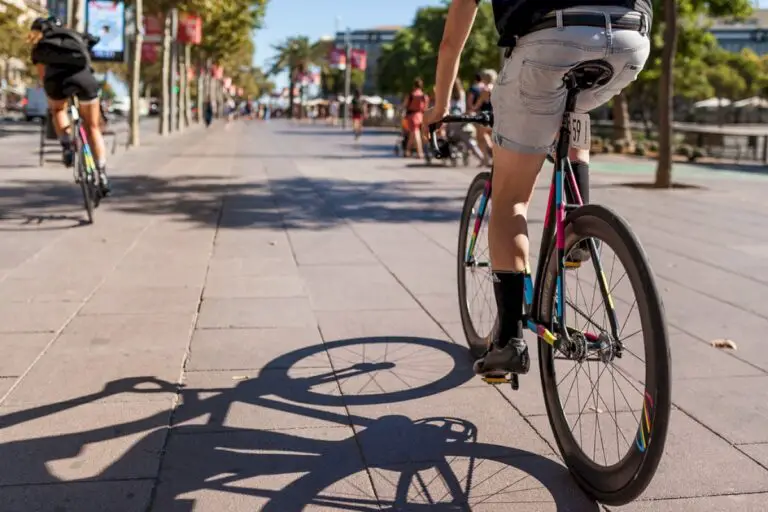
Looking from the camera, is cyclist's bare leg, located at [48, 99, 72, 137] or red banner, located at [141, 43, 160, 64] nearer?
cyclist's bare leg, located at [48, 99, 72, 137]

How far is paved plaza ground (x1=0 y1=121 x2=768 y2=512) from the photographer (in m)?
2.86

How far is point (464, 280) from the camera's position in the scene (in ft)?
14.7

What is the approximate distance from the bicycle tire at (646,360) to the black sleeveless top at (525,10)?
1.96 feet

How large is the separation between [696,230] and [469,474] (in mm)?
7017

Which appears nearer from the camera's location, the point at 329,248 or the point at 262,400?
the point at 262,400

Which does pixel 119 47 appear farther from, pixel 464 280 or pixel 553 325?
pixel 553 325

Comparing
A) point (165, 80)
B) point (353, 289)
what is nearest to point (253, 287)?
point (353, 289)

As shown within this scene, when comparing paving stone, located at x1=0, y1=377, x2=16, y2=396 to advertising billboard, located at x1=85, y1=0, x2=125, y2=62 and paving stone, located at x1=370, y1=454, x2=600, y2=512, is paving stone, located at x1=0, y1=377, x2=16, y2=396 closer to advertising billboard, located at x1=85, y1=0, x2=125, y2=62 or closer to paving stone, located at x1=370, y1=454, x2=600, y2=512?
paving stone, located at x1=370, y1=454, x2=600, y2=512

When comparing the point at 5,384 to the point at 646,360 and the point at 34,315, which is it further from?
the point at 646,360

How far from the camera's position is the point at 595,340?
274 cm

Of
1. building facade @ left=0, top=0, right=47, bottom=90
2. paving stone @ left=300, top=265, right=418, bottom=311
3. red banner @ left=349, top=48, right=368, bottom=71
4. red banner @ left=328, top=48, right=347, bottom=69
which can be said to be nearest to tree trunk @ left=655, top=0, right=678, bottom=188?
paving stone @ left=300, top=265, right=418, bottom=311

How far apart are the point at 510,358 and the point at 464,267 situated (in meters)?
1.30

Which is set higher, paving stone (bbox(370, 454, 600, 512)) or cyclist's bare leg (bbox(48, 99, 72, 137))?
cyclist's bare leg (bbox(48, 99, 72, 137))

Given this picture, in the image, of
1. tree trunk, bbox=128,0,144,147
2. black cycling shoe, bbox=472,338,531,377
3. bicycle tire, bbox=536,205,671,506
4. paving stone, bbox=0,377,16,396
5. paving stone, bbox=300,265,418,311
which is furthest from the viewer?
tree trunk, bbox=128,0,144,147
